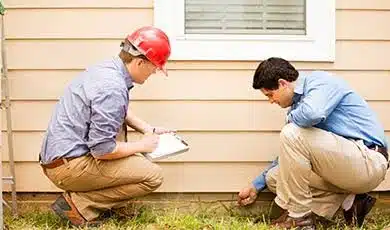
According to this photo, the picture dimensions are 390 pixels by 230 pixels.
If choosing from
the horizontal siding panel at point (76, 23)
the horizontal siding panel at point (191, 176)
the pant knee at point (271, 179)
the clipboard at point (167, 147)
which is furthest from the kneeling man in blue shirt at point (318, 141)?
the horizontal siding panel at point (76, 23)

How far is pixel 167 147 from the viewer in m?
3.81

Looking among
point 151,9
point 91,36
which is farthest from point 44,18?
point 151,9

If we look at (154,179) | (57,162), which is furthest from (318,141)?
(57,162)

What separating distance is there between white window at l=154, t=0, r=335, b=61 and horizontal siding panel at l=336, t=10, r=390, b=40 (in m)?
0.07

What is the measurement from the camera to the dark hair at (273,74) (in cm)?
369

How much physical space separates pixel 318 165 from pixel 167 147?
0.82 m

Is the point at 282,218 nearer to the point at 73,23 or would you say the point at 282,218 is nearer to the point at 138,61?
the point at 138,61

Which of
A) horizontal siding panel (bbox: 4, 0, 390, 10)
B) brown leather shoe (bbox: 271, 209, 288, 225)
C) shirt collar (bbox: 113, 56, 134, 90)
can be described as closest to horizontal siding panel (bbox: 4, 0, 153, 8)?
horizontal siding panel (bbox: 4, 0, 390, 10)

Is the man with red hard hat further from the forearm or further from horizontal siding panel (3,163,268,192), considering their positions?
horizontal siding panel (3,163,268,192)

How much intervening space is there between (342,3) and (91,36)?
152cm

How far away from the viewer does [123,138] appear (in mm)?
3977

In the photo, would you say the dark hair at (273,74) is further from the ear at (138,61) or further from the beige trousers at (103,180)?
the beige trousers at (103,180)

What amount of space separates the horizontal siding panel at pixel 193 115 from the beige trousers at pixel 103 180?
18.5 inches

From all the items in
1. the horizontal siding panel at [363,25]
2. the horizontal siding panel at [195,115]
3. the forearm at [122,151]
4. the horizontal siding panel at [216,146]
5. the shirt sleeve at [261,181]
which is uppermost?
the horizontal siding panel at [363,25]
